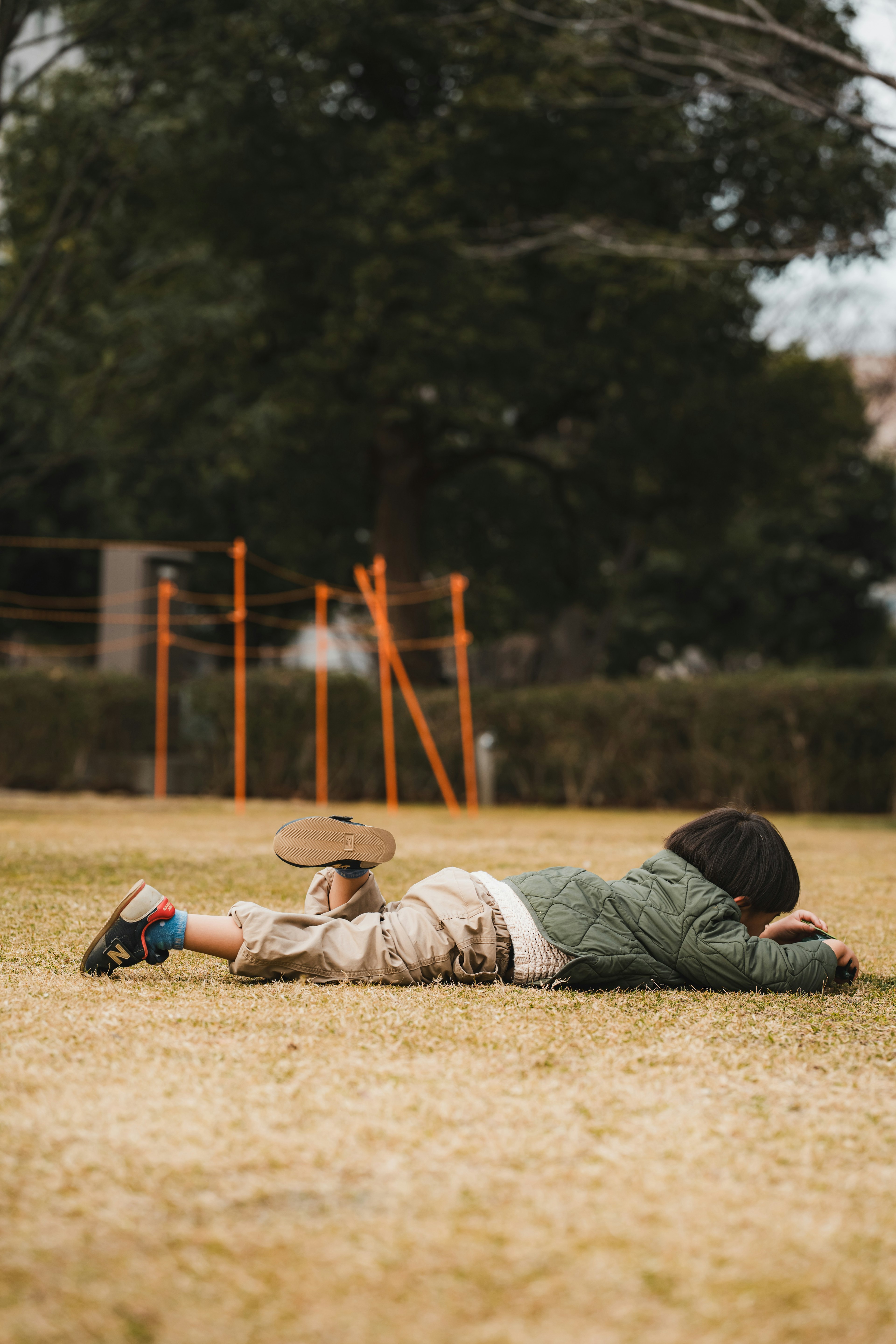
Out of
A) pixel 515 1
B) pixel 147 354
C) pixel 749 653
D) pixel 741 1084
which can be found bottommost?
pixel 741 1084

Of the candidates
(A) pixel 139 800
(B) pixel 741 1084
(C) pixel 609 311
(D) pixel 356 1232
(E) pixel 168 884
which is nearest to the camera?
(D) pixel 356 1232

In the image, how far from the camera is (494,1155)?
1.80 meters

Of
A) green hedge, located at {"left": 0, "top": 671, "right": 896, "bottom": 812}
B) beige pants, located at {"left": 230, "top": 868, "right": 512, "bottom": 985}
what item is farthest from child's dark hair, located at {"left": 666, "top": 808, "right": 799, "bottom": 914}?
green hedge, located at {"left": 0, "top": 671, "right": 896, "bottom": 812}

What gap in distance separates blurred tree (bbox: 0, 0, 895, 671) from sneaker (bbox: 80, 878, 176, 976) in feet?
34.8

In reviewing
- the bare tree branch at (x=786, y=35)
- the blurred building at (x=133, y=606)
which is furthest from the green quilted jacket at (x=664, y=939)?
the blurred building at (x=133, y=606)

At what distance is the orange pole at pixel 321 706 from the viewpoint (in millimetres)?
12188

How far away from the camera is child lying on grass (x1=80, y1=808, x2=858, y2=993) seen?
306 centimetres

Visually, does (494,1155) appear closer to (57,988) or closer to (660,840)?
(57,988)

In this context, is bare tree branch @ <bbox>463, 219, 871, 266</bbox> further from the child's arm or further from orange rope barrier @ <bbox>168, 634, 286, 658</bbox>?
the child's arm

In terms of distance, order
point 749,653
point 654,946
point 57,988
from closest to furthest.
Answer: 1. point 57,988
2. point 654,946
3. point 749,653

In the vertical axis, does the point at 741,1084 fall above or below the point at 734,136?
below

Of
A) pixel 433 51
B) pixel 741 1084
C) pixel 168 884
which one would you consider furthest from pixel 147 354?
pixel 741 1084

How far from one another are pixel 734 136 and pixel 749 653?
15387 mm

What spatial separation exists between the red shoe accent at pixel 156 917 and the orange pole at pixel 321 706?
8826mm
